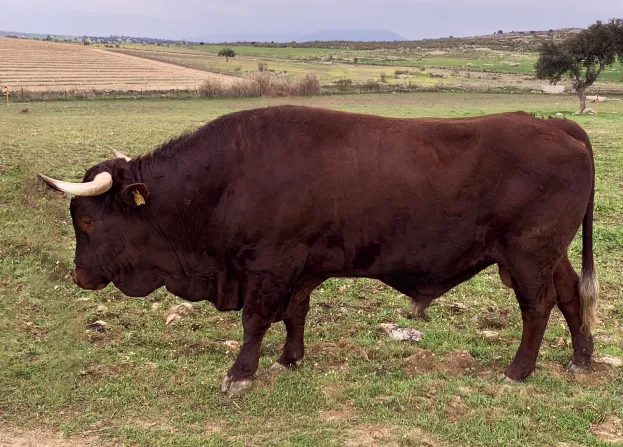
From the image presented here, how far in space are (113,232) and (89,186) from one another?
54cm

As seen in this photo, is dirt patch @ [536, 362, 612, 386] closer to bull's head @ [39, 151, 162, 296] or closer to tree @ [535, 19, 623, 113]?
bull's head @ [39, 151, 162, 296]

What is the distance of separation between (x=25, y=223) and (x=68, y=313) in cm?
351

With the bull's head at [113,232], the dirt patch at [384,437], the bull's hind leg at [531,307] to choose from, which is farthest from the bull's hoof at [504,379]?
the bull's head at [113,232]

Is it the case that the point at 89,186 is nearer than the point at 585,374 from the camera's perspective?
Yes

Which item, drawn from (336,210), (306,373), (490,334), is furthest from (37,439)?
(490,334)

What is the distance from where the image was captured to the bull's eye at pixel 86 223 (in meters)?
5.41

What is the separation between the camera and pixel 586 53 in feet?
111

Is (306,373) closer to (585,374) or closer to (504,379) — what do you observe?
(504,379)

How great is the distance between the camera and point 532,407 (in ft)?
15.6

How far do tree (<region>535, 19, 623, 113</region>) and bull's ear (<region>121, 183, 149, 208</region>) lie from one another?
33.1 m

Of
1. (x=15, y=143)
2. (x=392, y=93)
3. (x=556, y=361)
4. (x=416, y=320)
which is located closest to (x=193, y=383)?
(x=416, y=320)

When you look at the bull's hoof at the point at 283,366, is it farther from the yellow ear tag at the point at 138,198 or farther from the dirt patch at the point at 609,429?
the dirt patch at the point at 609,429

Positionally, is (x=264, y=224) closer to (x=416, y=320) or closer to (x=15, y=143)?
(x=416, y=320)

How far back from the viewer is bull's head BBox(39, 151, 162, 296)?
17.4 feet
